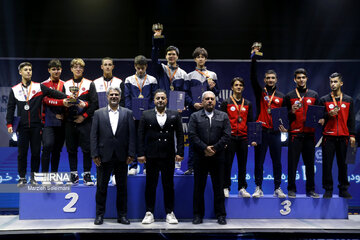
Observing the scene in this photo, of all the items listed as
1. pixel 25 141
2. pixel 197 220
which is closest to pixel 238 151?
pixel 197 220

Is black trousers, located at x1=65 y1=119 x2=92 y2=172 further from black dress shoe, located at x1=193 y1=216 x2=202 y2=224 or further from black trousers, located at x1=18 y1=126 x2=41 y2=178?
black dress shoe, located at x1=193 y1=216 x2=202 y2=224

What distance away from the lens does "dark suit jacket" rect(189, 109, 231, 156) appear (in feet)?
13.5

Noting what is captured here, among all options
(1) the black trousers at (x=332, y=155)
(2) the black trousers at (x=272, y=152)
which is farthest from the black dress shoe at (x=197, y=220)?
(1) the black trousers at (x=332, y=155)

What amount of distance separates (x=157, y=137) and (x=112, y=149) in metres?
0.55

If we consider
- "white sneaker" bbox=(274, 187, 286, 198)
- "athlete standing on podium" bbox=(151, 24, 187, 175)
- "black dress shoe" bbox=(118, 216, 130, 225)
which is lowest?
"black dress shoe" bbox=(118, 216, 130, 225)

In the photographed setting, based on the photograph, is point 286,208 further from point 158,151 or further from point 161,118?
point 161,118

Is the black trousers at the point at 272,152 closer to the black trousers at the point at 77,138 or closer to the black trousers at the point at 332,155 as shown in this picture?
the black trousers at the point at 332,155

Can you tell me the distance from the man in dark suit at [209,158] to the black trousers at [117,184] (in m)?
0.86

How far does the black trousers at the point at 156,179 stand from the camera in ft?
13.6

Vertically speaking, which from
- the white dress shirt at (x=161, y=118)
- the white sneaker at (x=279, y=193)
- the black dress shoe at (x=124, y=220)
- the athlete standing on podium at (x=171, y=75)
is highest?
the athlete standing on podium at (x=171, y=75)

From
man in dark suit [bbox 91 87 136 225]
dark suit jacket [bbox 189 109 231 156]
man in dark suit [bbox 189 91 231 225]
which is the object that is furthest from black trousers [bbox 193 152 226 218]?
man in dark suit [bbox 91 87 136 225]

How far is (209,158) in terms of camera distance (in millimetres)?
4152

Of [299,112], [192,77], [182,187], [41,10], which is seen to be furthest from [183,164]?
[41,10]

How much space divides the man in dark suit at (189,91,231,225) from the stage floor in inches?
8.3
